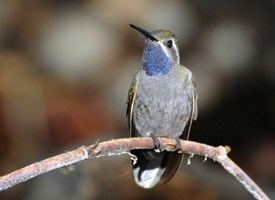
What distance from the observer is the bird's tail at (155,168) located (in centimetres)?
197

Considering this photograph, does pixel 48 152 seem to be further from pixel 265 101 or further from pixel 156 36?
pixel 156 36

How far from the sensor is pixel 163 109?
190cm

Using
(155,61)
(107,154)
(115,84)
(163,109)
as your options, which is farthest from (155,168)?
(115,84)

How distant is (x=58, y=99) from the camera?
3684 millimetres

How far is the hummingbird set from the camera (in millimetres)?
1889

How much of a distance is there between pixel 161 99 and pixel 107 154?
2.23ft

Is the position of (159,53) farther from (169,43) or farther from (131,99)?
(131,99)

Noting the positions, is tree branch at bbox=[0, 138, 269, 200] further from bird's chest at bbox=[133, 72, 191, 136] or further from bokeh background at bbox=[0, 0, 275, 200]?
bokeh background at bbox=[0, 0, 275, 200]

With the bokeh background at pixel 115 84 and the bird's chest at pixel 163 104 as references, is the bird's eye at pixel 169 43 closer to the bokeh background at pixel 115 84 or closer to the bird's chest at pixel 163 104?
the bird's chest at pixel 163 104

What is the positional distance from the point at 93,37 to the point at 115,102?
42 centimetres

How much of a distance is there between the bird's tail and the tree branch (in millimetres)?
452

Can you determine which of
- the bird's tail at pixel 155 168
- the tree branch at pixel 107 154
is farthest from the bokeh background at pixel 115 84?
the tree branch at pixel 107 154

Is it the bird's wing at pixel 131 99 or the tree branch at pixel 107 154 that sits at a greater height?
the tree branch at pixel 107 154

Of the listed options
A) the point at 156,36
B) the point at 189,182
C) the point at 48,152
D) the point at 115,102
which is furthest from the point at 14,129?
the point at 156,36
